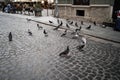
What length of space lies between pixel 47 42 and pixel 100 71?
422 cm

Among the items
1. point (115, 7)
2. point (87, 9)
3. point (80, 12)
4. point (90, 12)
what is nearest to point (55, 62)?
point (115, 7)

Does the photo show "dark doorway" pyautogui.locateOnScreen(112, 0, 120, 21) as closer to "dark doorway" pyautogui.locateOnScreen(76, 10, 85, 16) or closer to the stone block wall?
the stone block wall

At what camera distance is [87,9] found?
687 inches

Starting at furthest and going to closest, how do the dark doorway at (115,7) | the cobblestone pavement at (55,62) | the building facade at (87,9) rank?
the building facade at (87,9), the dark doorway at (115,7), the cobblestone pavement at (55,62)

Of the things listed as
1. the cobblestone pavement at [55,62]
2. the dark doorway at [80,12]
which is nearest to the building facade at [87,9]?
the dark doorway at [80,12]

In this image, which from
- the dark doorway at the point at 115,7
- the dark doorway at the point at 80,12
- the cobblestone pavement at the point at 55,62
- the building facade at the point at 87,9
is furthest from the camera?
the dark doorway at the point at 80,12

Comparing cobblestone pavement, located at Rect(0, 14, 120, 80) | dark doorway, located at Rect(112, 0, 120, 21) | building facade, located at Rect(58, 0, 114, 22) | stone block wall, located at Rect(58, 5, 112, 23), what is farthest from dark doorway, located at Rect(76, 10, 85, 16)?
cobblestone pavement, located at Rect(0, 14, 120, 80)

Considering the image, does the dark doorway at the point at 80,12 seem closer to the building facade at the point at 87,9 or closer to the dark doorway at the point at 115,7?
the building facade at the point at 87,9

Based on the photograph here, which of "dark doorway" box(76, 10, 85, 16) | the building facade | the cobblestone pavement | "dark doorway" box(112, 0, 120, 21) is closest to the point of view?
the cobblestone pavement

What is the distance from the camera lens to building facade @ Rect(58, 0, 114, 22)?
15573 millimetres

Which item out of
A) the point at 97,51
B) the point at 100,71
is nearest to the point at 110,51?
the point at 97,51

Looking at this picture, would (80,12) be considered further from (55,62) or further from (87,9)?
(55,62)

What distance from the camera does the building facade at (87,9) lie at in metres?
15.6

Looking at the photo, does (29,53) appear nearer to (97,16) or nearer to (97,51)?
(97,51)
